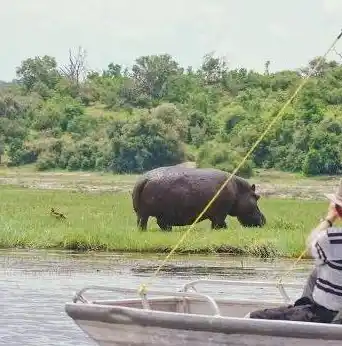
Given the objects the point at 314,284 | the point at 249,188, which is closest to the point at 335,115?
the point at 249,188

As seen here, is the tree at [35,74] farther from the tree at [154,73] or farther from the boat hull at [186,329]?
the boat hull at [186,329]

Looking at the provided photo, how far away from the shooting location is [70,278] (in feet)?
68.8

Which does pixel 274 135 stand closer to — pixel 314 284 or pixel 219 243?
pixel 219 243

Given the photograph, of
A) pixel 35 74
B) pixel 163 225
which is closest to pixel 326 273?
pixel 163 225

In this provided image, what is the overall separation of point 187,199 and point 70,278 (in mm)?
10675

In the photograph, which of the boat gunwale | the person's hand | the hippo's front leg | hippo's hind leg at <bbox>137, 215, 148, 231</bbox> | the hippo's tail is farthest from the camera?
the hippo's tail

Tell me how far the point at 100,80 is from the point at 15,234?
66053 mm

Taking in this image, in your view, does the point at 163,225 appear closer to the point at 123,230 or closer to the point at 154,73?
the point at 123,230

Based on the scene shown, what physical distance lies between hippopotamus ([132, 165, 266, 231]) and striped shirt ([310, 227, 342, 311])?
2004 cm

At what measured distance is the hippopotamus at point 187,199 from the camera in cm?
3122

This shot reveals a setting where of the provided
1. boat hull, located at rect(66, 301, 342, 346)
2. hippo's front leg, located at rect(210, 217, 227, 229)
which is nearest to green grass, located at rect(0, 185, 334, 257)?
hippo's front leg, located at rect(210, 217, 227, 229)

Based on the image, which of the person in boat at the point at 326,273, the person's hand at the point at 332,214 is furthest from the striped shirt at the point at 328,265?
the person's hand at the point at 332,214

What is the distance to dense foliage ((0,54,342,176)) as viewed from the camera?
195 ft

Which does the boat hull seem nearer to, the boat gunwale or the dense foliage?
the boat gunwale
